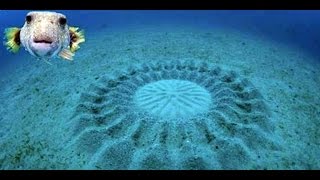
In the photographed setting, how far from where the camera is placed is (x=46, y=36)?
2178 mm

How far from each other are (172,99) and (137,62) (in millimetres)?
2605

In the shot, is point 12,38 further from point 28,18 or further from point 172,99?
point 172,99

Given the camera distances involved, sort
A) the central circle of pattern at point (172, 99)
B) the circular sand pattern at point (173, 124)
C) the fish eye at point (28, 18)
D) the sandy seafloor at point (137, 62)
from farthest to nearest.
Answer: the central circle of pattern at point (172, 99)
the sandy seafloor at point (137, 62)
the circular sand pattern at point (173, 124)
the fish eye at point (28, 18)

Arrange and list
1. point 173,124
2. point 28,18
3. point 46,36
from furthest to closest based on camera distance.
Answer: point 173,124
point 28,18
point 46,36

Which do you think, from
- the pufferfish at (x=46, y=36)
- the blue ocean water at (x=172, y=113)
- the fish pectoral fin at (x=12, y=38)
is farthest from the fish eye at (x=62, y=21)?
the blue ocean water at (x=172, y=113)

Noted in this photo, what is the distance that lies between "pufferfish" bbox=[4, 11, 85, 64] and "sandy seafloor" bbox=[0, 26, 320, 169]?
9.54 feet

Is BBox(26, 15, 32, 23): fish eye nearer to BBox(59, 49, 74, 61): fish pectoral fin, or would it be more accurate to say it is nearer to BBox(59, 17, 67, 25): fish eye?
BBox(59, 17, 67, 25): fish eye

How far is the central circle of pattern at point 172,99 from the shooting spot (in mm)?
5895

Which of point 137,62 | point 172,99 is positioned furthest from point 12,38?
point 137,62

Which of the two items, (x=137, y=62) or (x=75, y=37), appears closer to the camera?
(x=75, y=37)

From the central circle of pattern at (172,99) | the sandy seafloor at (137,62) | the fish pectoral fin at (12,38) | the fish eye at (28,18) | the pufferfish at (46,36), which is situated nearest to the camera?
the pufferfish at (46,36)

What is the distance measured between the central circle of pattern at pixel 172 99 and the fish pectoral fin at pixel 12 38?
3.54m

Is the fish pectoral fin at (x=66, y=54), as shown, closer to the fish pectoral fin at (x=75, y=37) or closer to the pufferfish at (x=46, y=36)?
the pufferfish at (x=46, y=36)

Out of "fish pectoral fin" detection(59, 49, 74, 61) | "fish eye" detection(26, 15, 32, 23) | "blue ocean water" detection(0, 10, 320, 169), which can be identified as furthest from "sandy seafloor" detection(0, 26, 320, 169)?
"fish eye" detection(26, 15, 32, 23)
